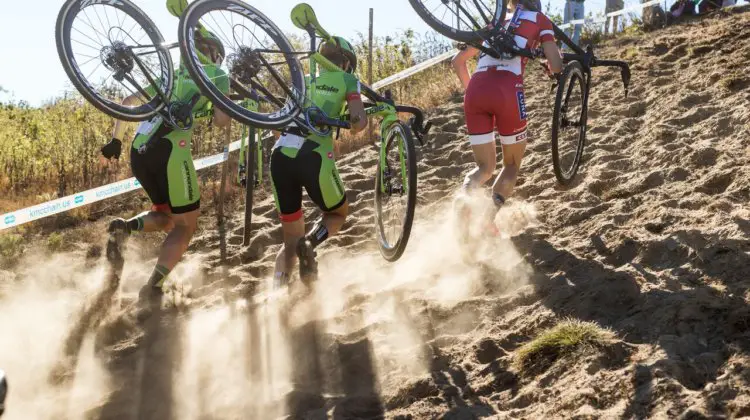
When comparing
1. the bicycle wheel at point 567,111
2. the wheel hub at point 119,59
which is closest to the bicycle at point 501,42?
the bicycle wheel at point 567,111

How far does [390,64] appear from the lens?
46.8 feet

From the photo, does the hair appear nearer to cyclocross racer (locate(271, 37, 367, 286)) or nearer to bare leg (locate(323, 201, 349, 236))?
cyclocross racer (locate(271, 37, 367, 286))

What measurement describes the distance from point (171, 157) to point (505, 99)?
8.15 ft

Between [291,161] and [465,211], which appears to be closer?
[291,161]

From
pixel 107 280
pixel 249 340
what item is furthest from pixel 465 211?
pixel 107 280

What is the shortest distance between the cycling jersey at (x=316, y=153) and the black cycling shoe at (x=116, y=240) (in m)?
1.15

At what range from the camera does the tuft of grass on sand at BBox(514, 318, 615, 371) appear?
4195mm

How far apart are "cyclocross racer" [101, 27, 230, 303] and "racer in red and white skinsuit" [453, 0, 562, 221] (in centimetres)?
188

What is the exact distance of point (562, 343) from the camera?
14.0ft

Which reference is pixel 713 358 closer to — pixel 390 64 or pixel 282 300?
pixel 282 300

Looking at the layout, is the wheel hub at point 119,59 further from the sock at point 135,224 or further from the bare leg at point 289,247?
the bare leg at point 289,247

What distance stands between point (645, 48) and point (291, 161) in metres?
7.92

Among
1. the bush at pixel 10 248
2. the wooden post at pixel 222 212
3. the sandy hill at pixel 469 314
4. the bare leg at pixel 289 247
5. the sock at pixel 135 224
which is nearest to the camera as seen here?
the sandy hill at pixel 469 314

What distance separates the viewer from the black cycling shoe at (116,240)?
5.63 metres
